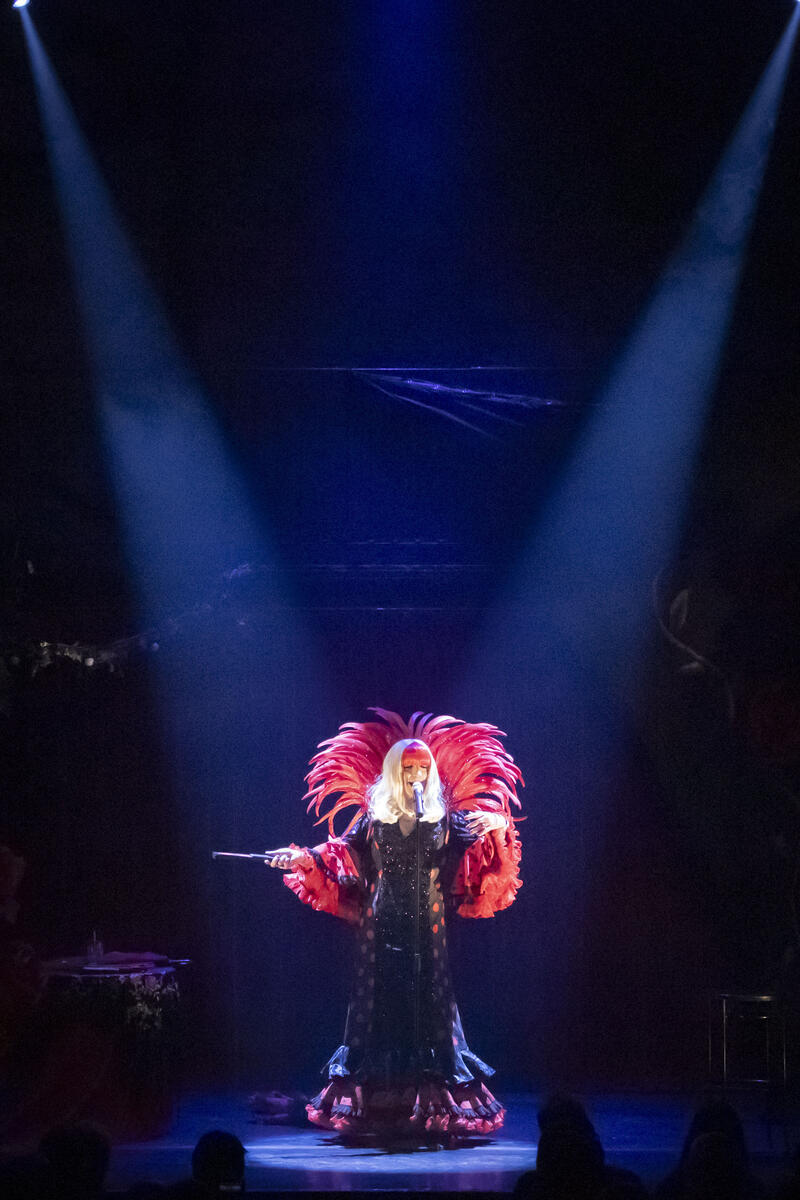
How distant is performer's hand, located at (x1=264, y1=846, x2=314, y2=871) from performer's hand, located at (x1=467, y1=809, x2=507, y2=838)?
2.33 ft

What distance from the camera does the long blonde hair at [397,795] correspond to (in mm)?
5547

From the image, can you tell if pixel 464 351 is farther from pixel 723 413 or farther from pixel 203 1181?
pixel 203 1181

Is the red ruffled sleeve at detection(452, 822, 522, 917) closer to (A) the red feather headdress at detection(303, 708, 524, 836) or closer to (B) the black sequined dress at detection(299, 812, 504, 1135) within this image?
(B) the black sequined dress at detection(299, 812, 504, 1135)

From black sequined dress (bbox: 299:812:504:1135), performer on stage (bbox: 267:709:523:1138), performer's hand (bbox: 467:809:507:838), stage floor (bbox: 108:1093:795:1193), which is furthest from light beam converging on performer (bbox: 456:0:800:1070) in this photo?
black sequined dress (bbox: 299:812:504:1135)

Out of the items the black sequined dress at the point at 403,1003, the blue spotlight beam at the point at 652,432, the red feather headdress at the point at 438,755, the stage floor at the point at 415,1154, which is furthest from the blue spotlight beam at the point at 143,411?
the stage floor at the point at 415,1154

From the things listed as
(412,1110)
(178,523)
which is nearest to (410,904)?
(412,1110)

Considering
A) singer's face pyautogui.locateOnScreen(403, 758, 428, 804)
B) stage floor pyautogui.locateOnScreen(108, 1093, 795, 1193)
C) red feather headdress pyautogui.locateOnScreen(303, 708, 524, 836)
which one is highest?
red feather headdress pyautogui.locateOnScreen(303, 708, 524, 836)

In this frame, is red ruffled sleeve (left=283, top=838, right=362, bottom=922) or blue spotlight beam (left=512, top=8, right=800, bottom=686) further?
blue spotlight beam (left=512, top=8, right=800, bottom=686)

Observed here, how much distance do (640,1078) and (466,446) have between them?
3.51 meters

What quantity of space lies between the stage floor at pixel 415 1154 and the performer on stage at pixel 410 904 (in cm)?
18

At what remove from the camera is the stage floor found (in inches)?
186

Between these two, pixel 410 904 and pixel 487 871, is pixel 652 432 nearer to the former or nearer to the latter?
pixel 487 871

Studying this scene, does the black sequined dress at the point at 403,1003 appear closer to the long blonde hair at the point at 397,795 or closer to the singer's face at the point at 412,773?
the long blonde hair at the point at 397,795

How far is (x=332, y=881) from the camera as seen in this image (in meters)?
5.65
